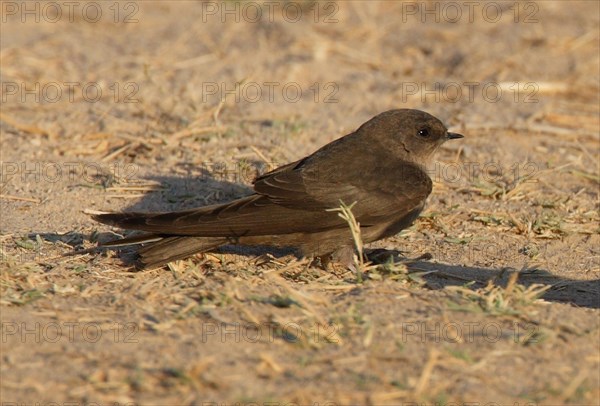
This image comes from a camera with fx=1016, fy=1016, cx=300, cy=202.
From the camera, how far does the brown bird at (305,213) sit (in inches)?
206

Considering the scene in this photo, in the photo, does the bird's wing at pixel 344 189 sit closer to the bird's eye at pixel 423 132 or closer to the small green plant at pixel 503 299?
the bird's eye at pixel 423 132

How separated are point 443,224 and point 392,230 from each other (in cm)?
71

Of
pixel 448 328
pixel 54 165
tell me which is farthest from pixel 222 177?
pixel 448 328

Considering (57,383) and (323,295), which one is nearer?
(57,383)

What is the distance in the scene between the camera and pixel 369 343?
13.5 feet

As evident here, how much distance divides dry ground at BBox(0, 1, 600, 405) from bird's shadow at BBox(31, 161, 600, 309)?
18mm

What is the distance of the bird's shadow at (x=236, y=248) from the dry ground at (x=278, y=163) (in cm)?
2

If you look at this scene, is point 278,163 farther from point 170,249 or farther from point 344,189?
point 170,249

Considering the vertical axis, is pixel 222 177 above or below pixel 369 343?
above

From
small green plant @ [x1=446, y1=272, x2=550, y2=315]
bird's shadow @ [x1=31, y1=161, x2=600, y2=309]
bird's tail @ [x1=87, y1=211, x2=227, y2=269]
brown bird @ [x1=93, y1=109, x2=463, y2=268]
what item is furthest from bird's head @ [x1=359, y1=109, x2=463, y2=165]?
small green plant @ [x1=446, y1=272, x2=550, y2=315]

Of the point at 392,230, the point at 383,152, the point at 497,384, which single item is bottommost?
the point at 497,384

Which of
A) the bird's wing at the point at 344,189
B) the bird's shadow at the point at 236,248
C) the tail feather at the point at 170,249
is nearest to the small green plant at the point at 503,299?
the bird's shadow at the point at 236,248

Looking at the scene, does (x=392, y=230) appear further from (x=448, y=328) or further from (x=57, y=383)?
(x=57, y=383)

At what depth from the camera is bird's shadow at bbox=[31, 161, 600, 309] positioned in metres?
5.34
